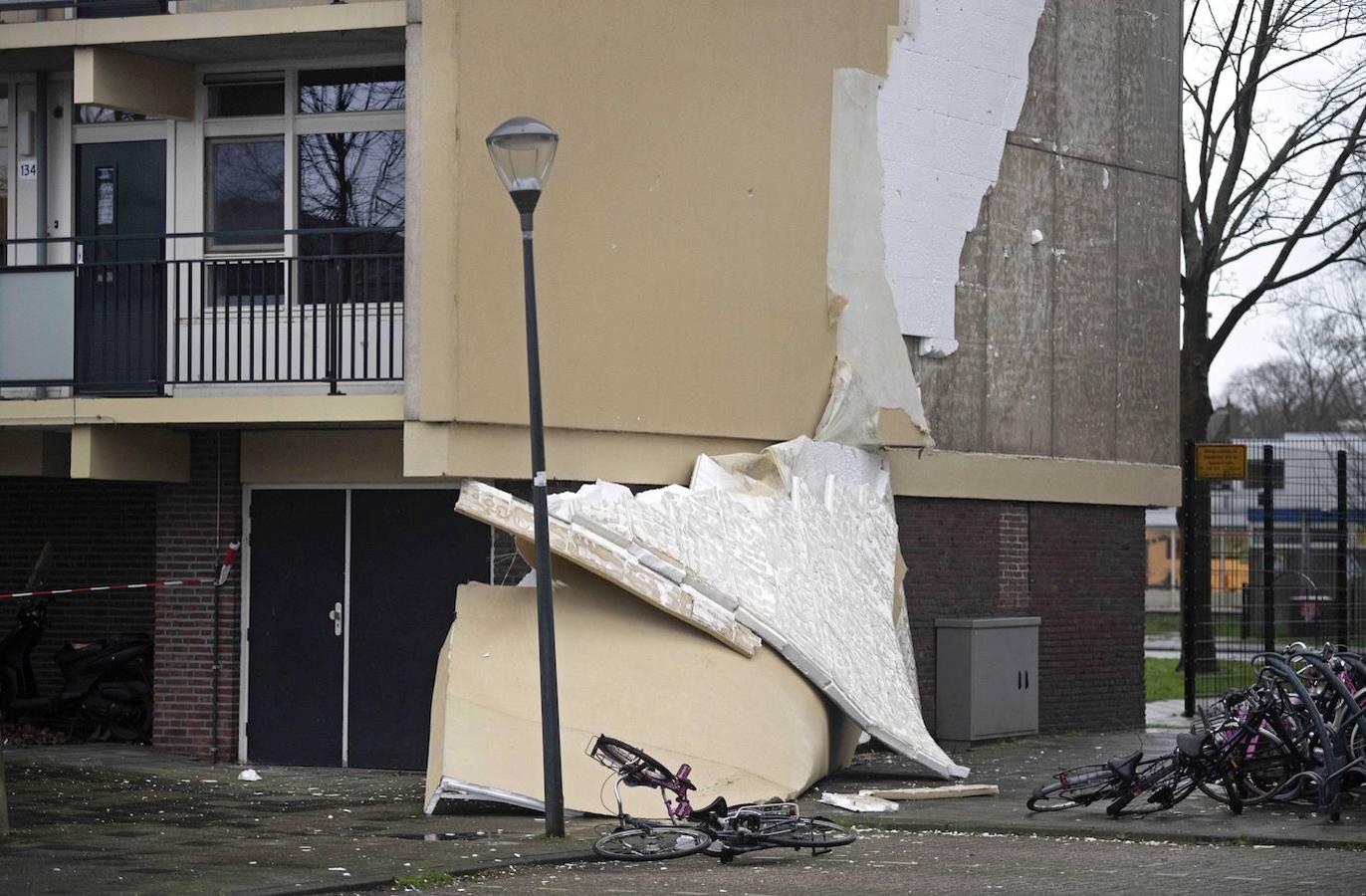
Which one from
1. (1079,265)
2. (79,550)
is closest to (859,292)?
(1079,265)

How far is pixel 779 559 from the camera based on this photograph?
632 inches

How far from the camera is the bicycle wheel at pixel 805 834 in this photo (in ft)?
38.1

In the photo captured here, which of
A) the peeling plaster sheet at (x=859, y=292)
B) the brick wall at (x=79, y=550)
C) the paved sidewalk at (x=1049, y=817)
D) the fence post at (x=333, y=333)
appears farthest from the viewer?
the brick wall at (x=79, y=550)

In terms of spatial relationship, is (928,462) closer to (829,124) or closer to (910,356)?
(910,356)

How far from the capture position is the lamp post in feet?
41.3

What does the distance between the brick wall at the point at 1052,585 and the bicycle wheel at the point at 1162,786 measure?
5.90 metres

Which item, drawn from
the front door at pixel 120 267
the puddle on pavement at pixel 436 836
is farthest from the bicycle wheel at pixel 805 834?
the front door at pixel 120 267

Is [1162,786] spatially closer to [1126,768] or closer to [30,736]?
[1126,768]

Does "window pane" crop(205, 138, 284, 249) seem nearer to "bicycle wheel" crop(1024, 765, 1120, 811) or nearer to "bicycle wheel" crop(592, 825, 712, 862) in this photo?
"bicycle wheel" crop(592, 825, 712, 862)

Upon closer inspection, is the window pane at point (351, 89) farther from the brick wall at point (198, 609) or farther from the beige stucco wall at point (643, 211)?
the brick wall at point (198, 609)

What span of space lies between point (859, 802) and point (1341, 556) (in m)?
12.1

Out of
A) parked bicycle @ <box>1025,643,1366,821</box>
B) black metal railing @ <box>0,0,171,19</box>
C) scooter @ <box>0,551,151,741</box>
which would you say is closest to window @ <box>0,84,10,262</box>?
black metal railing @ <box>0,0,171,19</box>

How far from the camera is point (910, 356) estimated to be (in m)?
19.5

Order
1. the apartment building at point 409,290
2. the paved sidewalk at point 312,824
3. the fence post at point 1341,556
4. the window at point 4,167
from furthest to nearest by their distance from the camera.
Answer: the fence post at point 1341,556 → the window at point 4,167 → the apartment building at point 409,290 → the paved sidewalk at point 312,824
